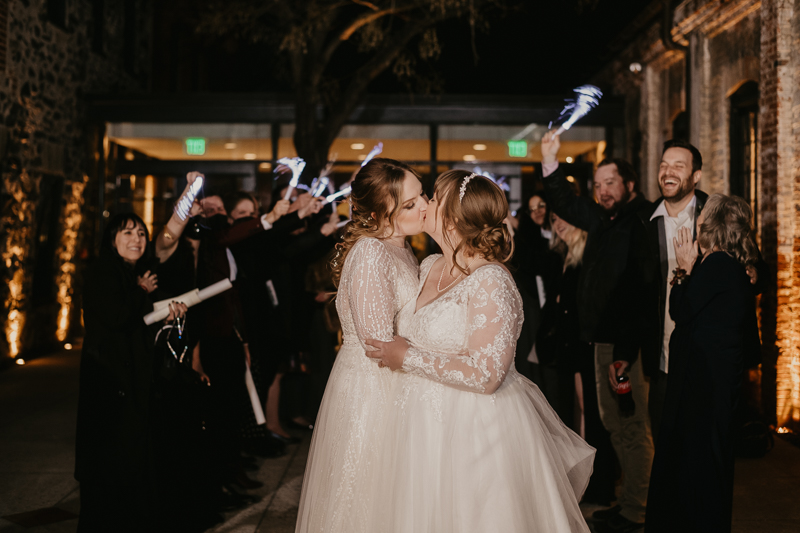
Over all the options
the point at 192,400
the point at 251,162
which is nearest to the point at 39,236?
the point at 251,162

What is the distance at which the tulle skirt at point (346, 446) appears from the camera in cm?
269

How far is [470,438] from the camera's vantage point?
2.51 m

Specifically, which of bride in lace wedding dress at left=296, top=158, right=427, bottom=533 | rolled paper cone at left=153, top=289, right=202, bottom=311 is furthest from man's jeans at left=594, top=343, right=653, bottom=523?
rolled paper cone at left=153, top=289, right=202, bottom=311

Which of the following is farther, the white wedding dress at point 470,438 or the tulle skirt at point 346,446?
the tulle skirt at point 346,446

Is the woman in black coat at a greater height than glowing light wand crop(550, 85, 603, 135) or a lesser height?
lesser

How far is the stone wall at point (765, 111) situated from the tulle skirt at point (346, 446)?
4667mm

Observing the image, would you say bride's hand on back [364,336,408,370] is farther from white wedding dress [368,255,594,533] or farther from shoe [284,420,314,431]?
shoe [284,420,314,431]

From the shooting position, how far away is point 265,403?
20.5 ft

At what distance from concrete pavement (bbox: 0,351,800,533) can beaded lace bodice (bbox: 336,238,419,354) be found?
212 cm

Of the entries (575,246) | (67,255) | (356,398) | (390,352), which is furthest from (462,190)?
(67,255)

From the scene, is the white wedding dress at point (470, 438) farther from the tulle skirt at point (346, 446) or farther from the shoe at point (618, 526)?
the shoe at point (618, 526)

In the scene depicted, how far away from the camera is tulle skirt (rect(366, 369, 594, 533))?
8.07 ft

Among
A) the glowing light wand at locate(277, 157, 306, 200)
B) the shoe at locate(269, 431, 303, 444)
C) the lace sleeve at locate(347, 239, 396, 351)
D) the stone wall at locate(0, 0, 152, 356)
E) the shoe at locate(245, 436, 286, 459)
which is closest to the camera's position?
the lace sleeve at locate(347, 239, 396, 351)

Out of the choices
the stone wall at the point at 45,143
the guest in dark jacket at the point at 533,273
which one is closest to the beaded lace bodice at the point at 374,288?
the guest in dark jacket at the point at 533,273
